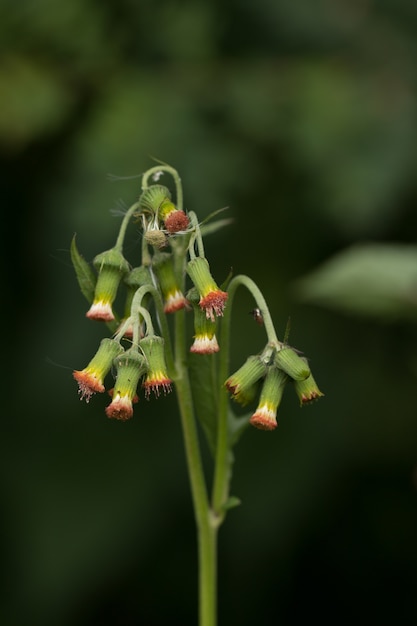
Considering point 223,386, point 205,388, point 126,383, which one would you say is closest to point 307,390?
point 223,386

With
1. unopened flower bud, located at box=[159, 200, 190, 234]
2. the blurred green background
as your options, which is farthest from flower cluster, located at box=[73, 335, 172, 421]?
the blurred green background

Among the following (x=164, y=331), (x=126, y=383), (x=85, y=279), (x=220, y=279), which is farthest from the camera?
(x=220, y=279)

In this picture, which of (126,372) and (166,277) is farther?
(166,277)

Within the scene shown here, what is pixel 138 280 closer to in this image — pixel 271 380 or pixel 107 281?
pixel 107 281

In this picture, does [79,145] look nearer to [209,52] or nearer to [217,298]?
[209,52]

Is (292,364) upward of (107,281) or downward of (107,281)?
downward

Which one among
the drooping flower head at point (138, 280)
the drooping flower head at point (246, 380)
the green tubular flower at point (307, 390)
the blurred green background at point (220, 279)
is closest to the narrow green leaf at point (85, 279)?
the drooping flower head at point (138, 280)
